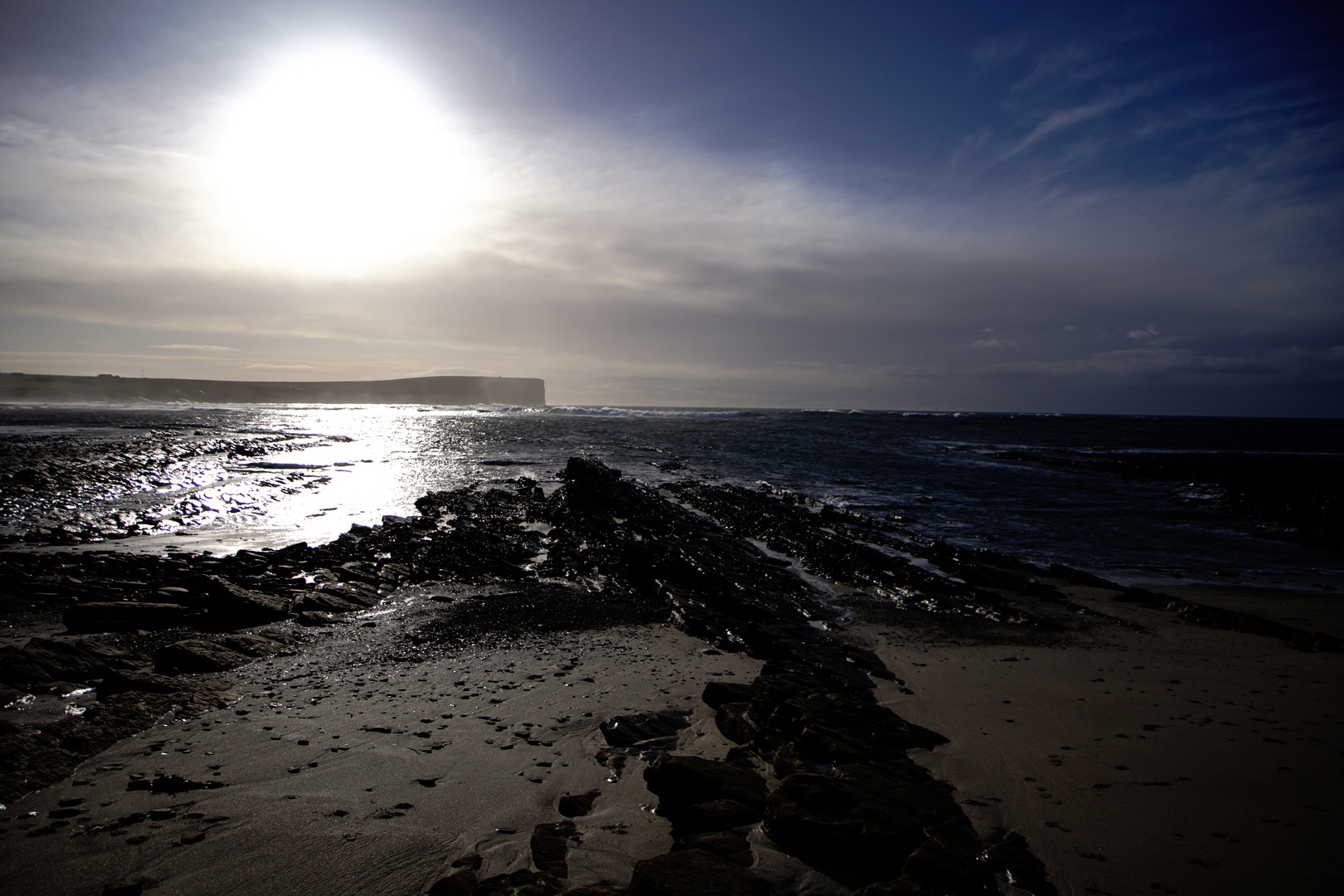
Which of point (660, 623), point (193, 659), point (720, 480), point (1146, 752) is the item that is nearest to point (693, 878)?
point (1146, 752)

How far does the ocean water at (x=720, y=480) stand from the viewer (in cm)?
1508

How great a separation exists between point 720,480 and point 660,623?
19647 millimetres

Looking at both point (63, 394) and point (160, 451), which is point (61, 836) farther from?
point (63, 394)

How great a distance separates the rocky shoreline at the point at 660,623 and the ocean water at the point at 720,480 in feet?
12.1

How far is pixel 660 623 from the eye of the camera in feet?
30.4

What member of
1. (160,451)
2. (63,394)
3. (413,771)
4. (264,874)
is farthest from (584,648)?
(63,394)

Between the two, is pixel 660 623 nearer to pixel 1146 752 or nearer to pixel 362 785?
pixel 362 785

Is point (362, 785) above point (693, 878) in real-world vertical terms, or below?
below

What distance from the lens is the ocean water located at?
594 inches

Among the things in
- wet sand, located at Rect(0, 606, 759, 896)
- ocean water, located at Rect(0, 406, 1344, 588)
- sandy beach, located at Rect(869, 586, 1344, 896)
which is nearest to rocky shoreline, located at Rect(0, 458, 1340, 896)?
wet sand, located at Rect(0, 606, 759, 896)

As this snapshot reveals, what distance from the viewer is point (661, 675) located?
7098 mm

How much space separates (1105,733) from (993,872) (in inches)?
125

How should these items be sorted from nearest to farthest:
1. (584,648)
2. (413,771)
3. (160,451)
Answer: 1. (413,771)
2. (584,648)
3. (160,451)

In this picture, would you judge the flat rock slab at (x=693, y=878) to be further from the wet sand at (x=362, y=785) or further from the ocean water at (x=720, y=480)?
the ocean water at (x=720, y=480)
